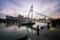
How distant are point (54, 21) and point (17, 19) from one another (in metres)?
23.7

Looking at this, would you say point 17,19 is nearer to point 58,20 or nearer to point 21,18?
point 21,18

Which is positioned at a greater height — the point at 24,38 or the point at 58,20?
the point at 58,20

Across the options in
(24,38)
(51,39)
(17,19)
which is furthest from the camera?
(17,19)

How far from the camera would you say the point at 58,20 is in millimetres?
15055

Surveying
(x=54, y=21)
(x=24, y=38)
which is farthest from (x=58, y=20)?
(x=24, y=38)

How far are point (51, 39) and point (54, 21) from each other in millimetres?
9748

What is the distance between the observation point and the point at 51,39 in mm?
5641

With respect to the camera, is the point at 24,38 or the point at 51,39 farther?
the point at 24,38

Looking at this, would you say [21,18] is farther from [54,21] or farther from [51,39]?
[51,39]

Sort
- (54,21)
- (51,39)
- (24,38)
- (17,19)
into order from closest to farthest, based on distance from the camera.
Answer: (51,39) → (24,38) → (54,21) → (17,19)

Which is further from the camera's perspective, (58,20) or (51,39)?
(58,20)

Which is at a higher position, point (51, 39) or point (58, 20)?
point (58, 20)

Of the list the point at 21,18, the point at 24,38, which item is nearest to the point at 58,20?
the point at 24,38

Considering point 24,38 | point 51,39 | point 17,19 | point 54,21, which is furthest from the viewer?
point 17,19
